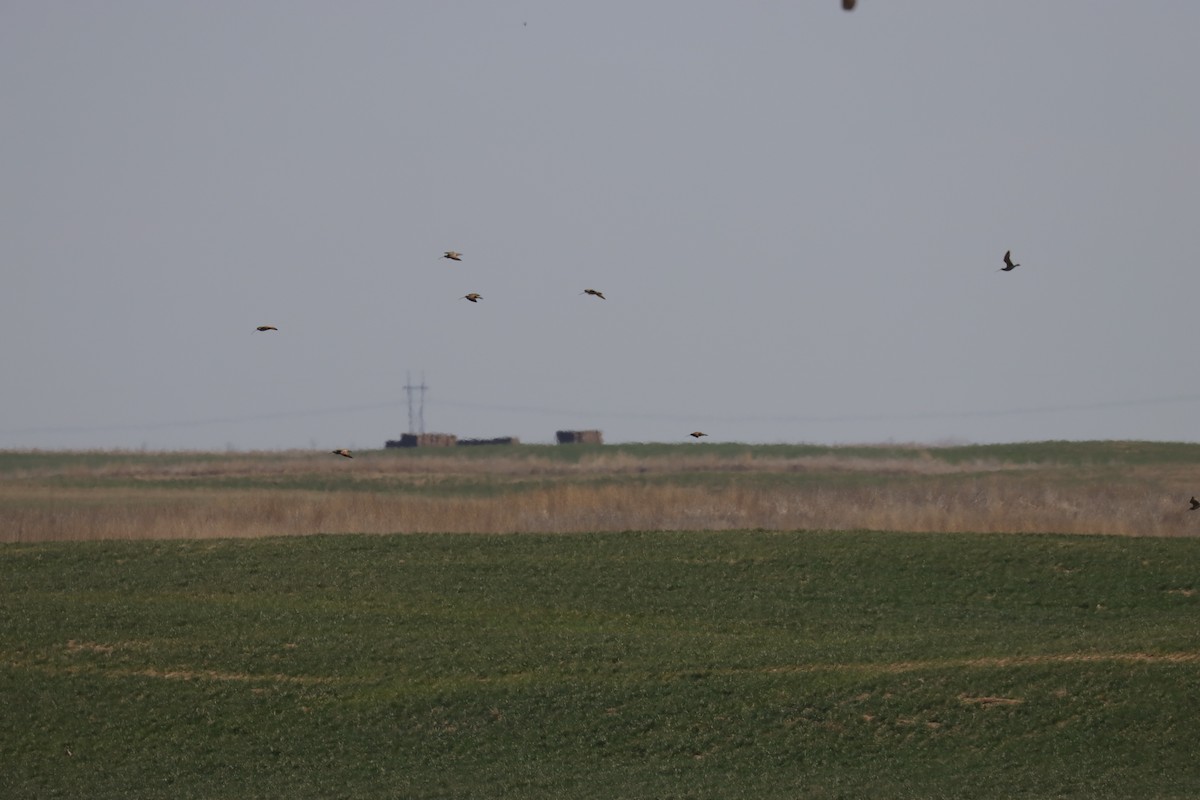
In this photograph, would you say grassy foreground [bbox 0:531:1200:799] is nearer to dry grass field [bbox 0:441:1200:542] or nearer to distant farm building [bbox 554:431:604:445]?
dry grass field [bbox 0:441:1200:542]

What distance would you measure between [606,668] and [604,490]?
2356 cm

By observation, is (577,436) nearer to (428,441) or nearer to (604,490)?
(428,441)

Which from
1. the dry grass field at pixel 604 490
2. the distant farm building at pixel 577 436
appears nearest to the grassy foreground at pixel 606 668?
the dry grass field at pixel 604 490

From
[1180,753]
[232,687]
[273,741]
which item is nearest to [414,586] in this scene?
[232,687]

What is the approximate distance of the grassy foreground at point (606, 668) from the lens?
74.3 ft

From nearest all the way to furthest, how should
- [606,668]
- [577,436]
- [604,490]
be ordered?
[606,668] → [604,490] → [577,436]

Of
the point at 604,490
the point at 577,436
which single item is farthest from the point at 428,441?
the point at 604,490

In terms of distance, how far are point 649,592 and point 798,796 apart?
1162cm

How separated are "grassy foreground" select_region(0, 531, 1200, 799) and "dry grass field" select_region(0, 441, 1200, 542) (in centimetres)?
511

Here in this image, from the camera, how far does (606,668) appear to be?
26.9 m

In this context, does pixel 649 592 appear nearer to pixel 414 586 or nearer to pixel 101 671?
pixel 414 586

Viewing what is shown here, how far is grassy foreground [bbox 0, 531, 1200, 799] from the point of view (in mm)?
22656

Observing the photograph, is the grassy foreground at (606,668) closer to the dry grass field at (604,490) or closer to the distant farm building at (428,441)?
the dry grass field at (604,490)

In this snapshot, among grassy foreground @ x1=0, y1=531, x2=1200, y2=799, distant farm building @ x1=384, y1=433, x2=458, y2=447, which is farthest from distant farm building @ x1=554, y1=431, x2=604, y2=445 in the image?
grassy foreground @ x1=0, y1=531, x2=1200, y2=799
